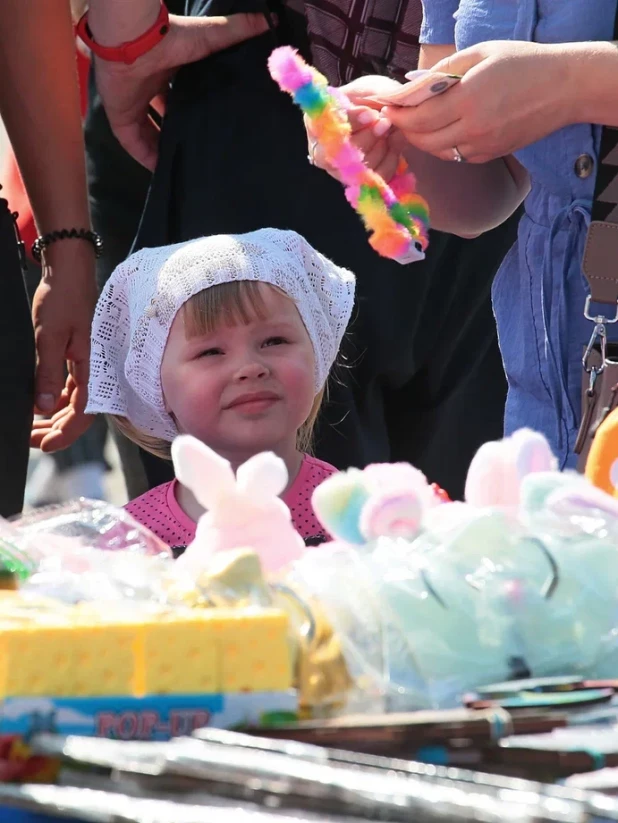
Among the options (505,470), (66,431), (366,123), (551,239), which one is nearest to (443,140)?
(366,123)

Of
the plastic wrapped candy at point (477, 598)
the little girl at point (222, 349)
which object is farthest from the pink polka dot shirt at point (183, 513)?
the plastic wrapped candy at point (477, 598)

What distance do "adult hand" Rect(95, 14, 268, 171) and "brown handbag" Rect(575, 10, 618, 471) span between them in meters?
0.98

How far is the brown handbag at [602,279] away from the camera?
1.72m

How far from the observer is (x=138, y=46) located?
2447mm

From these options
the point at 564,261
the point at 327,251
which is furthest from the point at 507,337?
the point at 327,251

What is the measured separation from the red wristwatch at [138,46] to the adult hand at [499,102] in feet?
2.92

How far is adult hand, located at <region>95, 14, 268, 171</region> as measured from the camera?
8.13ft

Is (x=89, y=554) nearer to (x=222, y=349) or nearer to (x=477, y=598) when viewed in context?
(x=477, y=598)

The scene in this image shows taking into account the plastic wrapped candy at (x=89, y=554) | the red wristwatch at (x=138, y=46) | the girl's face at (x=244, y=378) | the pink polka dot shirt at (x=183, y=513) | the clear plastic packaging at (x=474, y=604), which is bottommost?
the clear plastic packaging at (x=474, y=604)

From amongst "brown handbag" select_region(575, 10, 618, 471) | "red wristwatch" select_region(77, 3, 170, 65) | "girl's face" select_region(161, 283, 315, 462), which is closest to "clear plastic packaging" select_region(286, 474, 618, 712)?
"brown handbag" select_region(575, 10, 618, 471)

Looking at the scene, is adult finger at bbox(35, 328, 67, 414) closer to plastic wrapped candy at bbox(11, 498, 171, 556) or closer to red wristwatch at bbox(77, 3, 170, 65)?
red wristwatch at bbox(77, 3, 170, 65)

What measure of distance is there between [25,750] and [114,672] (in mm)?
75

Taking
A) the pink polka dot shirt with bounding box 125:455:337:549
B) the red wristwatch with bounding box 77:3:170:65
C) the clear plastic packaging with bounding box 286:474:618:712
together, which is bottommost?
the clear plastic packaging with bounding box 286:474:618:712

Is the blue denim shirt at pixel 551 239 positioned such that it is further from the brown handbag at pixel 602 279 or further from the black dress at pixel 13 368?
the black dress at pixel 13 368
